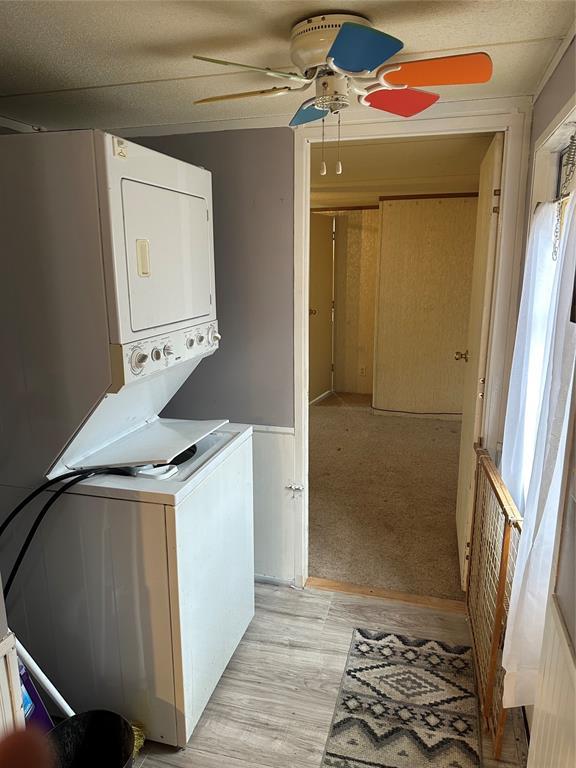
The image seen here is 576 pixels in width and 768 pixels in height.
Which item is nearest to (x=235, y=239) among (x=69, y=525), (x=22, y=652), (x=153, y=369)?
(x=153, y=369)

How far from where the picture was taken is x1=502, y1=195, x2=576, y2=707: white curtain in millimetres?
1344

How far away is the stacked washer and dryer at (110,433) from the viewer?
1.47 metres

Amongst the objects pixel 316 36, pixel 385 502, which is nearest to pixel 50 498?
pixel 316 36

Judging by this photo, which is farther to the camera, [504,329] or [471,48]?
[504,329]

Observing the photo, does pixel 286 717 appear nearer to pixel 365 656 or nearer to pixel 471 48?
pixel 365 656

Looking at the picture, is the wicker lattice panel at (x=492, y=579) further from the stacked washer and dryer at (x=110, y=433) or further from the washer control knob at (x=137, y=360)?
the washer control knob at (x=137, y=360)

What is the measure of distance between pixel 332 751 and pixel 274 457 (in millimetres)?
1201

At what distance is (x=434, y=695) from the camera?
6.52 ft

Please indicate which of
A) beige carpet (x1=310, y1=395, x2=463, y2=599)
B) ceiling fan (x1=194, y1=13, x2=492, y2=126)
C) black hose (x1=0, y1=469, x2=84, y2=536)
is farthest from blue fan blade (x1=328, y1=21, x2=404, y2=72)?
beige carpet (x1=310, y1=395, x2=463, y2=599)

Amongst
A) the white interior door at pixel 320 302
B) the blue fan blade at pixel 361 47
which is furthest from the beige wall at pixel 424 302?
the blue fan blade at pixel 361 47

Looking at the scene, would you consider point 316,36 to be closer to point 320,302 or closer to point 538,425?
point 538,425

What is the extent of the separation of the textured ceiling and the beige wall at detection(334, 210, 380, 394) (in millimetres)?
3998

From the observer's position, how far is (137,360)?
61.3 inches

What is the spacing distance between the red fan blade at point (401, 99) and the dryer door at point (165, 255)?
Result: 677mm
